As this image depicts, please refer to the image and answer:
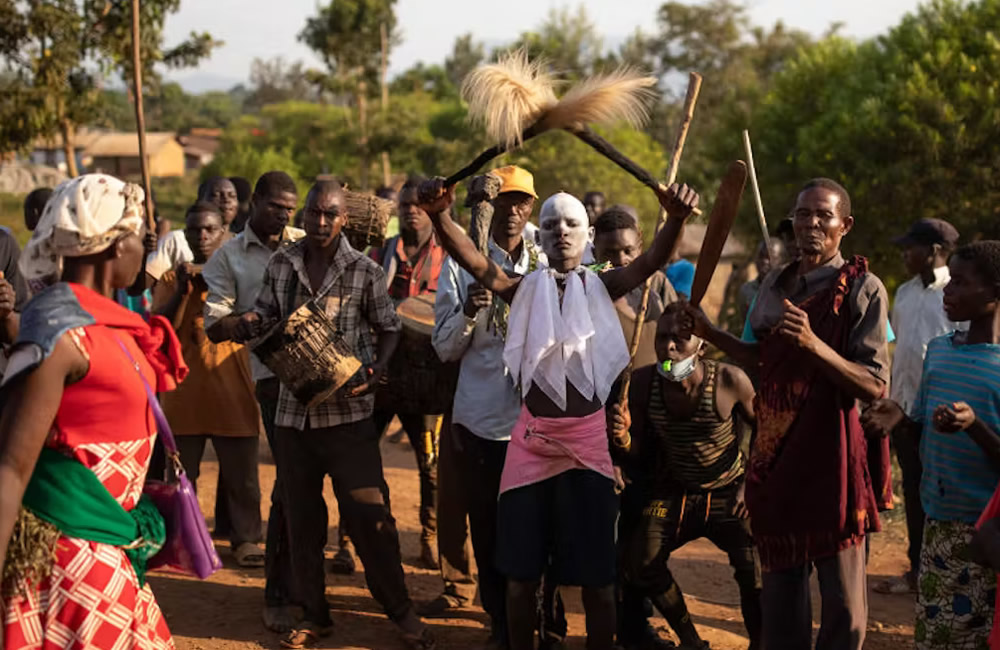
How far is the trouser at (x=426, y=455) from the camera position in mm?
7262

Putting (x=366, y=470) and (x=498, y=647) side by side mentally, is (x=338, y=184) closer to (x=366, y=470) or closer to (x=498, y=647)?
(x=366, y=470)

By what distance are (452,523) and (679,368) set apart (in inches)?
66.6

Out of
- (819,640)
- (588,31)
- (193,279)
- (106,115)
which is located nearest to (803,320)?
(819,640)

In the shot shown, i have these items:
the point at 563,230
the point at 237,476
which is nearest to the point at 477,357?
the point at 563,230

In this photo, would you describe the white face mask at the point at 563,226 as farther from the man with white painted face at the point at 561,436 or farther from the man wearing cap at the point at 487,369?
the man wearing cap at the point at 487,369

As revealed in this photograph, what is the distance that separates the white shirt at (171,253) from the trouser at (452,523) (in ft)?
8.08

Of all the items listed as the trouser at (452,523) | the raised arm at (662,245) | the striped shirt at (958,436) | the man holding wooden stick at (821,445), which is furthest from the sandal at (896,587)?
the raised arm at (662,245)

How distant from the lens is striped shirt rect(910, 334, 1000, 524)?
4469mm

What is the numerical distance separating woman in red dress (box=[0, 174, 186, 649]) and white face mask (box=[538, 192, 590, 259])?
2.10 metres

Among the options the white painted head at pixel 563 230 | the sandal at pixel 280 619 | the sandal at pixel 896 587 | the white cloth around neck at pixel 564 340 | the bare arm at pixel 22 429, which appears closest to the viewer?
the bare arm at pixel 22 429

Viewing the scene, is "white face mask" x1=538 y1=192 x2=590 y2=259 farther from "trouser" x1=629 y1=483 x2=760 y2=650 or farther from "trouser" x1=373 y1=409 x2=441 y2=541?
"trouser" x1=373 y1=409 x2=441 y2=541

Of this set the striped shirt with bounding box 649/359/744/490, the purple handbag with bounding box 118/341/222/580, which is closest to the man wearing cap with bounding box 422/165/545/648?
the striped shirt with bounding box 649/359/744/490

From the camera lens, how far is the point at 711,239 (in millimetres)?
4520

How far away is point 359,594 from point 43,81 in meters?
15.3
